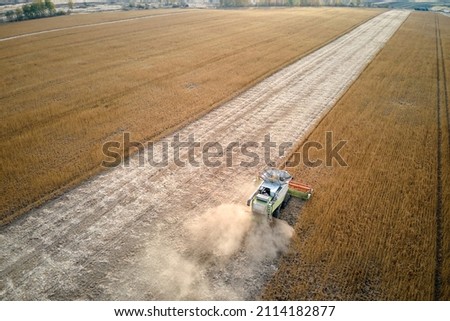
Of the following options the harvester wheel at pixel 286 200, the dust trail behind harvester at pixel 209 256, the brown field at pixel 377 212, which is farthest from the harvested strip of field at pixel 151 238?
the brown field at pixel 377 212

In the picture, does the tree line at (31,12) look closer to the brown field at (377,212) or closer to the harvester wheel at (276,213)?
the brown field at (377,212)

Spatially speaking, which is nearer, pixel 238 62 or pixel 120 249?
pixel 120 249

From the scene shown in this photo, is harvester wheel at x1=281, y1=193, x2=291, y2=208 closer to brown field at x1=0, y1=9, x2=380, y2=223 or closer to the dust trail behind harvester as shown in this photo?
the dust trail behind harvester

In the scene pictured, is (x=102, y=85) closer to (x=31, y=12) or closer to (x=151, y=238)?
(x=151, y=238)

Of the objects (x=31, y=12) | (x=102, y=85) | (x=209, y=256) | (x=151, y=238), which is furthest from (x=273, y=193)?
(x=31, y=12)

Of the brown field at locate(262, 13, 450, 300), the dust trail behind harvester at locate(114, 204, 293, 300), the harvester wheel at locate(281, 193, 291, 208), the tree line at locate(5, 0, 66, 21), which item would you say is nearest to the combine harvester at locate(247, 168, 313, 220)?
the harvester wheel at locate(281, 193, 291, 208)

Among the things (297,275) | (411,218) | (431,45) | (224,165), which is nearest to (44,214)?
(224,165)

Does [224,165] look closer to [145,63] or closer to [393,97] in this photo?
[393,97]
